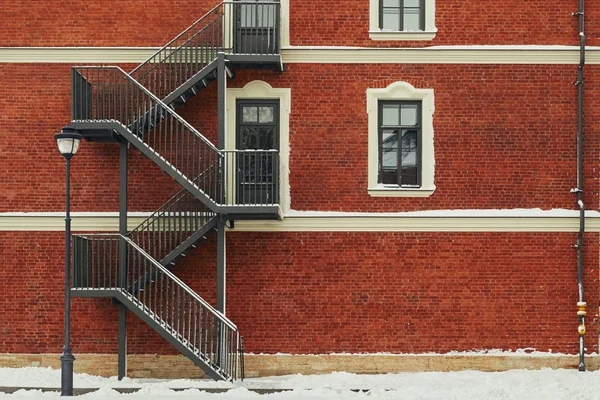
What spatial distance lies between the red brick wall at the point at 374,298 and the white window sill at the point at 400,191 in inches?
29.7

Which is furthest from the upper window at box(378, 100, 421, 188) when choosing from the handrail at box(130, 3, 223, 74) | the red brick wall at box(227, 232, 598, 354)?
the handrail at box(130, 3, 223, 74)

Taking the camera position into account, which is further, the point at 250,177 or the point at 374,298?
the point at 374,298

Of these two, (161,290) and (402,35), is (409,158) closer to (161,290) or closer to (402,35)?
(402,35)

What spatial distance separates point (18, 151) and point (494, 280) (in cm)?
933

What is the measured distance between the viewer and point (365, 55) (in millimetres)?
17672

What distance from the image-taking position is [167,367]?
17.3 m

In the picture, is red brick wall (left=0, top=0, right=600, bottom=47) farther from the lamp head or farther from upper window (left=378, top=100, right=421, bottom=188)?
the lamp head

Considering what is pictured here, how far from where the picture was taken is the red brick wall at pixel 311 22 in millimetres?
17656

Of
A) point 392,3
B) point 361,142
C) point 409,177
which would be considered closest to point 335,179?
point 361,142

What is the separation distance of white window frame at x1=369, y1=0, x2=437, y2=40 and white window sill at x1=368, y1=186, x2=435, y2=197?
2.86m

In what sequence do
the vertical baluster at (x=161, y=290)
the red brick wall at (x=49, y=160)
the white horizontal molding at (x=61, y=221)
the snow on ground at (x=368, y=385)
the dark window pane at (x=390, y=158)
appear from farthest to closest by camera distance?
the dark window pane at (x=390, y=158), the red brick wall at (x=49, y=160), the white horizontal molding at (x=61, y=221), the vertical baluster at (x=161, y=290), the snow on ground at (x=368, y=385)

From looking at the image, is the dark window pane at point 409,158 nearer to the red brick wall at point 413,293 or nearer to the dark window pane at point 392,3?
the red brick wall at point 413,293

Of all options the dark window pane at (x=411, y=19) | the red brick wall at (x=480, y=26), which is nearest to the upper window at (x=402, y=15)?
the dark window pane at (x=411, y=19)

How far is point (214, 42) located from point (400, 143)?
4.00 meters
